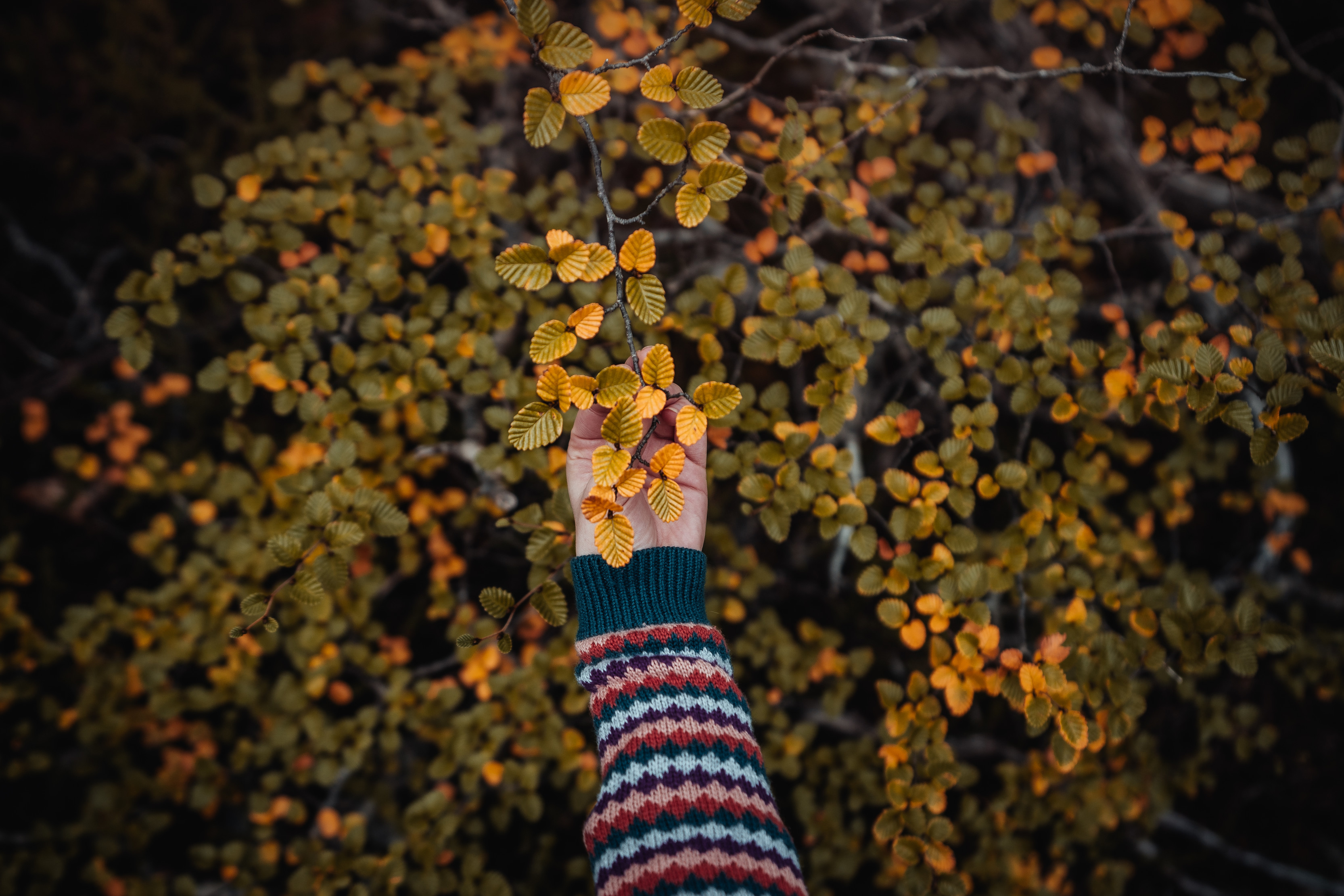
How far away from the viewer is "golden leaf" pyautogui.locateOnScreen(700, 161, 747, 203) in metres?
1.05

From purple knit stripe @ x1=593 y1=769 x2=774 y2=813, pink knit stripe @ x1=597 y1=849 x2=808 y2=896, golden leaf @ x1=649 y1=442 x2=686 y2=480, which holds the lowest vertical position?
pink knit stripe @ x1=597 y1=849 x2=808 y2=896

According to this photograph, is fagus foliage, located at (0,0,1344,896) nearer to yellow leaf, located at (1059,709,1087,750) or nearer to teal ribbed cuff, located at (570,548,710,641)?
yellow leaf, located at (1059,709,1087,750)

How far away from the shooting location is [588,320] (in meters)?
1.02

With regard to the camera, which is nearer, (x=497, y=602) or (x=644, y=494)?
(x=497, y=602)

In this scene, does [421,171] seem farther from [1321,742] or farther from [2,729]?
[1321,742]

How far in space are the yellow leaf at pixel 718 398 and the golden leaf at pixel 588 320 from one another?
218 millimetres

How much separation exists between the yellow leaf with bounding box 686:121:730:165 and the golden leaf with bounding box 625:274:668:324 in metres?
0.22

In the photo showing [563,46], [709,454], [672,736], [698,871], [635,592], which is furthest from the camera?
[709,454]

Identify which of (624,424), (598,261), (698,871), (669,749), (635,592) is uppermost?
(598,261)

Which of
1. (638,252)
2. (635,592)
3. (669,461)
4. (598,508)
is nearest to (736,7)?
(638,252)

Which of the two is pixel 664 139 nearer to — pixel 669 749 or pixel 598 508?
pixel 598 508

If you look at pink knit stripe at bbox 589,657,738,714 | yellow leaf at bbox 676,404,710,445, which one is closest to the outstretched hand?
pink knit stripe at bbox 589,657,738,714

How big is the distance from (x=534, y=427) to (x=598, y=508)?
0.61 ft

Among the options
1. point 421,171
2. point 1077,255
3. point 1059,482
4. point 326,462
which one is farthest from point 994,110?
point 326,462
